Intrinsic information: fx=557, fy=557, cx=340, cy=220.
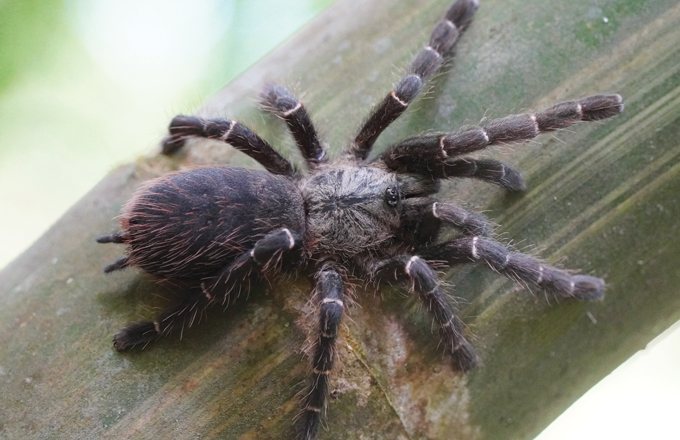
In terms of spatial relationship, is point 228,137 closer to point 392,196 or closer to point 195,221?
point 195,221

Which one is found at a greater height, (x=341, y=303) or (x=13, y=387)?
(x=13, y=387)

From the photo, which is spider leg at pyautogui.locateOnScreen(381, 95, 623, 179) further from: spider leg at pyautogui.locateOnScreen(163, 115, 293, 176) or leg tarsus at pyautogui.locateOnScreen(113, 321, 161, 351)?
leg tarsus at pyautogui.locateOnScreen(113, 321, 161, 351)

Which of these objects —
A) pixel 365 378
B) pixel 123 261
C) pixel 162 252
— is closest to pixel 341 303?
pixel 365 378

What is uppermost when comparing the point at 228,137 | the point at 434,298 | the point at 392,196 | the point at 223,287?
the point at 228,137

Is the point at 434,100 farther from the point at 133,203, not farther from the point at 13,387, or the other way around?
the point at 13,387

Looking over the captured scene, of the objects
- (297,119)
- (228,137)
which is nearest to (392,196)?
(297,119)
